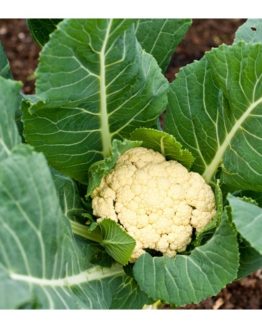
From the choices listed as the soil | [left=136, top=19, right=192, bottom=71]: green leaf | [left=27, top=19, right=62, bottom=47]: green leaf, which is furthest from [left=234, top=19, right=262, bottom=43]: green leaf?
the soil

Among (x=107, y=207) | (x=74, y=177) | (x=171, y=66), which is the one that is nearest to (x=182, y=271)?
(x=107, y=207)

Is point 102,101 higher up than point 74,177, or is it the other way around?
point 102,101

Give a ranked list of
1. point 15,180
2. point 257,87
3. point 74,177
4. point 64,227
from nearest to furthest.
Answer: point 15,180, point 64,227, point 257,87, point 74,177

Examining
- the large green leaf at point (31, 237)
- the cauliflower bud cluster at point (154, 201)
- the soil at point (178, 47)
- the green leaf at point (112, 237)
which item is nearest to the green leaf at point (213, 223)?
the cauliflower bud cluster at point (154, 201)

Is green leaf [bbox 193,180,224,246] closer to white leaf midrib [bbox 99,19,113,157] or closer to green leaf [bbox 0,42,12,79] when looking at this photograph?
white leaf midrib [bbox 99,19,113,157]

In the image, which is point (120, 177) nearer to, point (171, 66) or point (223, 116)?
point (223, 116)

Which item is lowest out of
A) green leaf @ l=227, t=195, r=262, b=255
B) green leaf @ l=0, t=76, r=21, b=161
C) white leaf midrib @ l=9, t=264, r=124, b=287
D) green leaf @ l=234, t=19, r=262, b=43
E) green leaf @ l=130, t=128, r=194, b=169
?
white leaf midrib @ l=9, t=264, r=124, b=287
